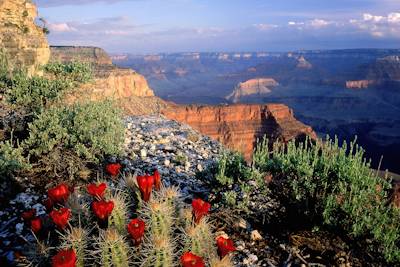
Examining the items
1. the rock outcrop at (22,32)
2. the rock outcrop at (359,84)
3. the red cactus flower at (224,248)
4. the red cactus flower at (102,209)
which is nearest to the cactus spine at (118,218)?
the red cactus flower at (102,209)

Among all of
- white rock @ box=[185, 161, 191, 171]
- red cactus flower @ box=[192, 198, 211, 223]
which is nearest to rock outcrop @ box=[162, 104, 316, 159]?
white rock @ box=[185, 161, 191, 171]

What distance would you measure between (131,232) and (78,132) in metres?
4.75

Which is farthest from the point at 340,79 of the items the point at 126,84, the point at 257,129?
the point at 126,84

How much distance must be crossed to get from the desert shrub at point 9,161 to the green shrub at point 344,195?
3967mm

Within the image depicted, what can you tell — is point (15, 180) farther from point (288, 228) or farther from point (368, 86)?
point (368, 86)

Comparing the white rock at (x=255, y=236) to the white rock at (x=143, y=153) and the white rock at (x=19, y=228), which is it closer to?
the white rock at (x=19, y=228)

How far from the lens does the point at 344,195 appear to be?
18.6ft

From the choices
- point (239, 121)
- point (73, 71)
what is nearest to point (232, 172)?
point (73, 71)

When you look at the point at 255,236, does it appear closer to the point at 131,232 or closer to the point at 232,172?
the point at 232,172

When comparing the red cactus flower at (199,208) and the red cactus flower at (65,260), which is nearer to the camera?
the red cactus flower at (65,260)

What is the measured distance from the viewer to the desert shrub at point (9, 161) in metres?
6.23

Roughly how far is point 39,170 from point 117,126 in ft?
7.31

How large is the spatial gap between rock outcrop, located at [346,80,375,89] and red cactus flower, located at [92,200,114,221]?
163172 millimetres

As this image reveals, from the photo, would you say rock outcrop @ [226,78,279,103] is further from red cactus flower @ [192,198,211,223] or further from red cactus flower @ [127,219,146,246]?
red cactus flower @ [127,219,146,246]
